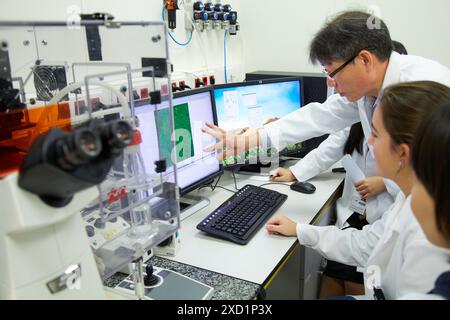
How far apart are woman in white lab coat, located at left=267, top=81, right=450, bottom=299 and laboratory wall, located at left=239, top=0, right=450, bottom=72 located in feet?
4.39

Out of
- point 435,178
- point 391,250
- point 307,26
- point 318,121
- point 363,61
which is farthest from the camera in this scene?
point 307,26

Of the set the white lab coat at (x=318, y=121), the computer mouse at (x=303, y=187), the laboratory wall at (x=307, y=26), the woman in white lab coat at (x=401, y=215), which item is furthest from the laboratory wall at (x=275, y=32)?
the woman in white lab coat at (x=401, y=215)

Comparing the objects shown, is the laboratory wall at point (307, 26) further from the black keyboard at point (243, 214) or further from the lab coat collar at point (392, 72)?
the black keyboard at point (243, 214)

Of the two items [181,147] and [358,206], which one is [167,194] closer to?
[181,147]

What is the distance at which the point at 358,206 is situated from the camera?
180cm

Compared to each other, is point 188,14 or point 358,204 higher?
point 188,14

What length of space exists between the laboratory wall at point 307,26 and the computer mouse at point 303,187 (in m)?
0.89

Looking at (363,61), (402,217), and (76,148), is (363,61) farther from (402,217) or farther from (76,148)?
(76,148)

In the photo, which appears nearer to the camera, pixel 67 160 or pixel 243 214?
pixel 67 160

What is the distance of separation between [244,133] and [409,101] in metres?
0.91

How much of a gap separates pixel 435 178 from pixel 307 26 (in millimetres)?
2240

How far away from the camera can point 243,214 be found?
58.9 inches

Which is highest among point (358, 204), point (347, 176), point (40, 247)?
point (40, 247)

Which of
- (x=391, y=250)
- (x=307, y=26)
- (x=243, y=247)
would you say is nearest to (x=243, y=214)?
(x=243, y=247)
